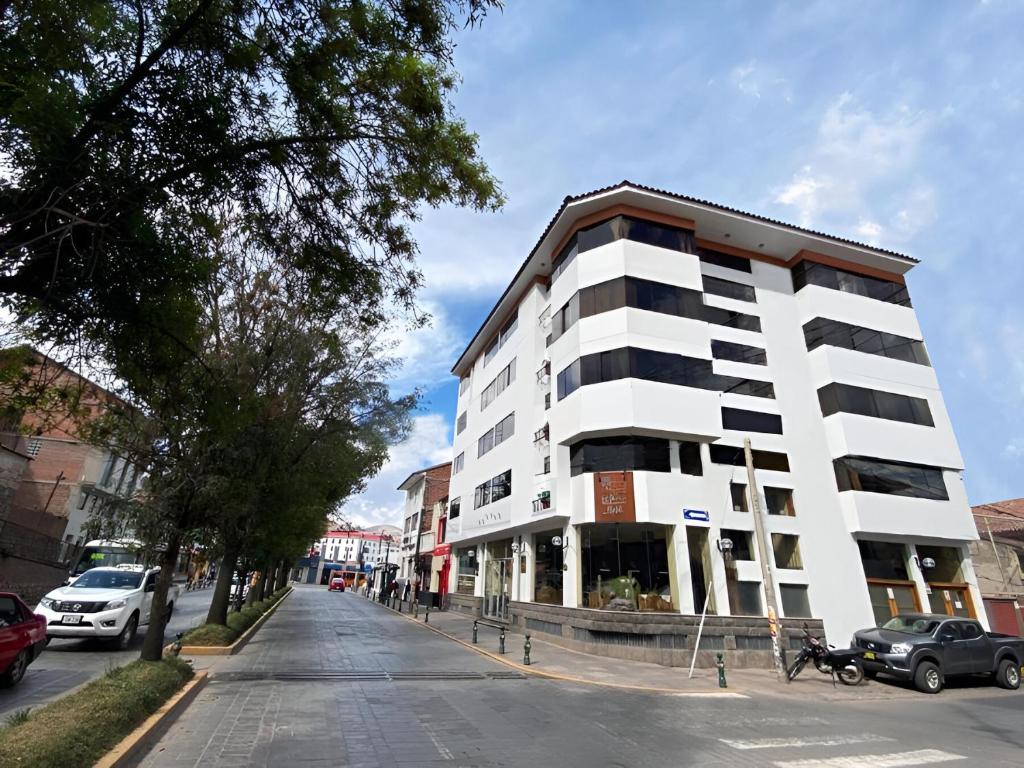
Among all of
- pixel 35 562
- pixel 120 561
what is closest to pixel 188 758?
pixel 120 561

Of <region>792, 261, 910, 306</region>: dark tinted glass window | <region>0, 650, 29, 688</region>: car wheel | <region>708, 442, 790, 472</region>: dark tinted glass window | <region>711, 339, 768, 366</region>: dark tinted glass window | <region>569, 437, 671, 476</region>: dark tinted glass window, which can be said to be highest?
<region>792, 261, 910, 306</region>: dark tinted glass window

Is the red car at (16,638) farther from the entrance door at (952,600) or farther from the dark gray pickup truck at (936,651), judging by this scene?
the entrance door at (952,600)

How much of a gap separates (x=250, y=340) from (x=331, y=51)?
27.0 ft

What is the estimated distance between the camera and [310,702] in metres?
8.61

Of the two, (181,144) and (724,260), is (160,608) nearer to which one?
(181,144)

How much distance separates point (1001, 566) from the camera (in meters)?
26.1

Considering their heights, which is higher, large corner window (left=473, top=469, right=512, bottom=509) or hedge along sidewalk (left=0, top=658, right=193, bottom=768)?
large corner window (left=473, top=469, right=512, bottom=509)

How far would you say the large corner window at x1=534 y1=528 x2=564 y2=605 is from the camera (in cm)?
1959

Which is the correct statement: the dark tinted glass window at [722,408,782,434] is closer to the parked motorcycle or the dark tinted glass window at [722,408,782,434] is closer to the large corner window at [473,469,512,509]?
the parked motorcycle

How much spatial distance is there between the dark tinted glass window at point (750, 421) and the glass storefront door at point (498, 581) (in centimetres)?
1189

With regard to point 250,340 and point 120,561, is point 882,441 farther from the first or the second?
point 120,561

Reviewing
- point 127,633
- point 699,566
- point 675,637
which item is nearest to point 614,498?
point 699,566

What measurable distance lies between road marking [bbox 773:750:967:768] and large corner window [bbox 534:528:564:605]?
12.6 m

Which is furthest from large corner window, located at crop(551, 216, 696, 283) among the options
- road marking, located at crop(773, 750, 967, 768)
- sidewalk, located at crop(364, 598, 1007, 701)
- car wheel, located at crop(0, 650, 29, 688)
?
car wheel, located at crop(0, 650, 29, 688)
